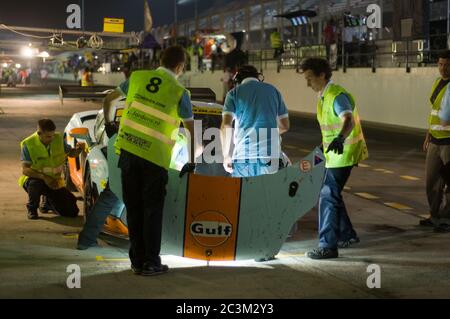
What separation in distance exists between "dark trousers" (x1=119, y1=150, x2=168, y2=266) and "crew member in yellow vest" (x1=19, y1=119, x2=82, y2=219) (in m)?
→ 3.13

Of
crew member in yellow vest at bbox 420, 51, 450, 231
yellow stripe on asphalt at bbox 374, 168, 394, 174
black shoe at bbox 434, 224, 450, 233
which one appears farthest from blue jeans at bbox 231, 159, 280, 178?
yellow stripe on asphalt at bbox 374, 168, 394, 174

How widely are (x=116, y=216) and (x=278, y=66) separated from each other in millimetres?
27425

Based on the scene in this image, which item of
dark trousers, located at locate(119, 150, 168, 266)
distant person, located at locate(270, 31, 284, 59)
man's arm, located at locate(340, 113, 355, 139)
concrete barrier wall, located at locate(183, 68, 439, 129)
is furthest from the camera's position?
distant person, located at locate(270, 31, 284, 59)

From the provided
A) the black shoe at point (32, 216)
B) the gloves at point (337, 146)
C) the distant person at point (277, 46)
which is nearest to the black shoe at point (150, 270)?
the gloves at point (337, 146)

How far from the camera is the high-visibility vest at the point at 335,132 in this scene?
27.0ft

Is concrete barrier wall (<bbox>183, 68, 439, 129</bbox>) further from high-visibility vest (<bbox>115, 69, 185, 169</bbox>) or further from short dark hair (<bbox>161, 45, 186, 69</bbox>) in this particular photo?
high-visibility vest (<bbox>115, 69, 185, 169</bbox>)

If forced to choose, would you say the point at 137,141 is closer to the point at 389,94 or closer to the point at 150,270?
the point at 150,270

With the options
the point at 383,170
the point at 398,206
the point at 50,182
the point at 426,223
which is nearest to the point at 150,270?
the point at 50,182

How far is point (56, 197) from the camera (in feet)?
33.9

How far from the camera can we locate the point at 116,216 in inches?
336

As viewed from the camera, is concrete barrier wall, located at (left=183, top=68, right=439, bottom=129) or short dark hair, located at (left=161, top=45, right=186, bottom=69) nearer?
short dark hair, located at (left=161, top=45, right=186, bottom=69)

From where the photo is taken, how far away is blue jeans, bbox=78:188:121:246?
8328 mm
